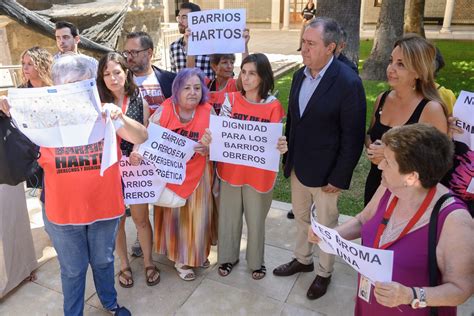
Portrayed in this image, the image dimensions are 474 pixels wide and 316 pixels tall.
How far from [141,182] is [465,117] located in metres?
2.37

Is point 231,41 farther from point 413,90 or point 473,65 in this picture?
point 473,65

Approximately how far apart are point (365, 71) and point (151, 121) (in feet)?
30.3

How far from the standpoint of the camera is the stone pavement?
3129mm

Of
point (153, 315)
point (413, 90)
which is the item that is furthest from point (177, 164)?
point (413, 90)

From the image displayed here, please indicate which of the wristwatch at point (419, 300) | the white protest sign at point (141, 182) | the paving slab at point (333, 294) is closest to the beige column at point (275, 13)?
the paving slab at point (333, 294)

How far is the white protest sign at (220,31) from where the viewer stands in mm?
3590

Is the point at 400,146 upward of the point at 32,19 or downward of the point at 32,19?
downward

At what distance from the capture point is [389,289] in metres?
1.62

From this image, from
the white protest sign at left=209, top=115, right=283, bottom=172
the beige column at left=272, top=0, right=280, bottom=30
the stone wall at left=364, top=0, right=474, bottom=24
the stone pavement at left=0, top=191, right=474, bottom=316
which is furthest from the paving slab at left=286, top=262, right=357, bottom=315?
the stone wall at left=364, top=0, right=474, bottom=24

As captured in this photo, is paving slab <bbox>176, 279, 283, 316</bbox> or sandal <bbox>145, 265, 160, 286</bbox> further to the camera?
sandal <bbox>145, 265, 160, 286</bbox>

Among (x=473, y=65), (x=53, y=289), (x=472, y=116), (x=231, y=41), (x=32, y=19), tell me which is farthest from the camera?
(x=473, y=65)

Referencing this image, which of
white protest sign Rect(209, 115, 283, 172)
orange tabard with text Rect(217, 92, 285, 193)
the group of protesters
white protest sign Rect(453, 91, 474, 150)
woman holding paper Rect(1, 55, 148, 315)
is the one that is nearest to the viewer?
the group of protesters

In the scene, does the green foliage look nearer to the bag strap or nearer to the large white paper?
the bag strap

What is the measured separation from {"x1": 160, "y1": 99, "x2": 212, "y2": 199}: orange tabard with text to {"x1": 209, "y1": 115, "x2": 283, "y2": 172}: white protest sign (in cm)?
16
